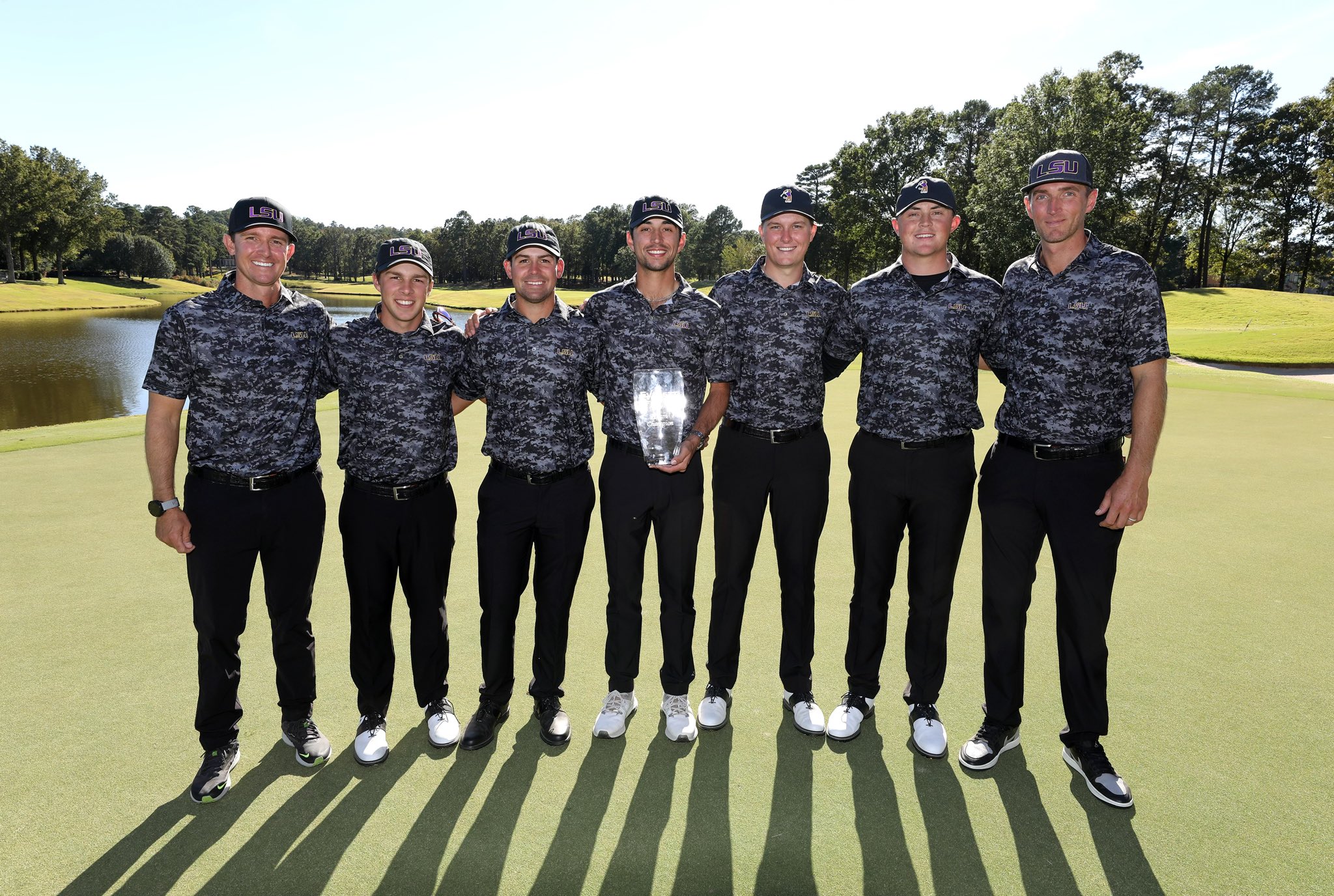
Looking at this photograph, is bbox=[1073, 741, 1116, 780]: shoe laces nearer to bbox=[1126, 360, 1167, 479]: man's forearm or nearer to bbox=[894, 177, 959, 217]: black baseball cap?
bbox=[1126, 360, 1167, 479]: man's forearm

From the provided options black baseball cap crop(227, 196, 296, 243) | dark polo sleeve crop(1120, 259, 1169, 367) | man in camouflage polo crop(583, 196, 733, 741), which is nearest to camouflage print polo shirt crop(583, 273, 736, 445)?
man in camouflage polo crop(583, 196, 733, 741)

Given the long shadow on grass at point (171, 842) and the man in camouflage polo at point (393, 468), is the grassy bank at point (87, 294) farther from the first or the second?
the long shadow on grass at point (171, 842)

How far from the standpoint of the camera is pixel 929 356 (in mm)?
3592

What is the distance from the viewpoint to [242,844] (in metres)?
2.72

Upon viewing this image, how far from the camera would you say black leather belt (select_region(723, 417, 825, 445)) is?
3.78 metres

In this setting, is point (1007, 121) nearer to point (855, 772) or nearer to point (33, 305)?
point (855, 772)

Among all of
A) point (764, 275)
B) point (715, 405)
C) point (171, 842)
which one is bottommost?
point (171, 842)

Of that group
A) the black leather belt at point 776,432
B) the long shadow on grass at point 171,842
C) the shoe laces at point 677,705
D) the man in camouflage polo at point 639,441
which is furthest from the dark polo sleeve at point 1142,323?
the long shadow on grass at point 171,842

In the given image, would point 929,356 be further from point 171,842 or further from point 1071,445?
point 171,842

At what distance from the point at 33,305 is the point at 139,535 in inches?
2441

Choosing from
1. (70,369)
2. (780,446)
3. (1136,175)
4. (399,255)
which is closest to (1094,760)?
(780,446)

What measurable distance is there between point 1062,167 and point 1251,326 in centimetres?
4173

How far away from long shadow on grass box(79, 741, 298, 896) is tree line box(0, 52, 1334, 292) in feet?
104

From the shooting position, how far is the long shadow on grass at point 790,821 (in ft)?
8.34
